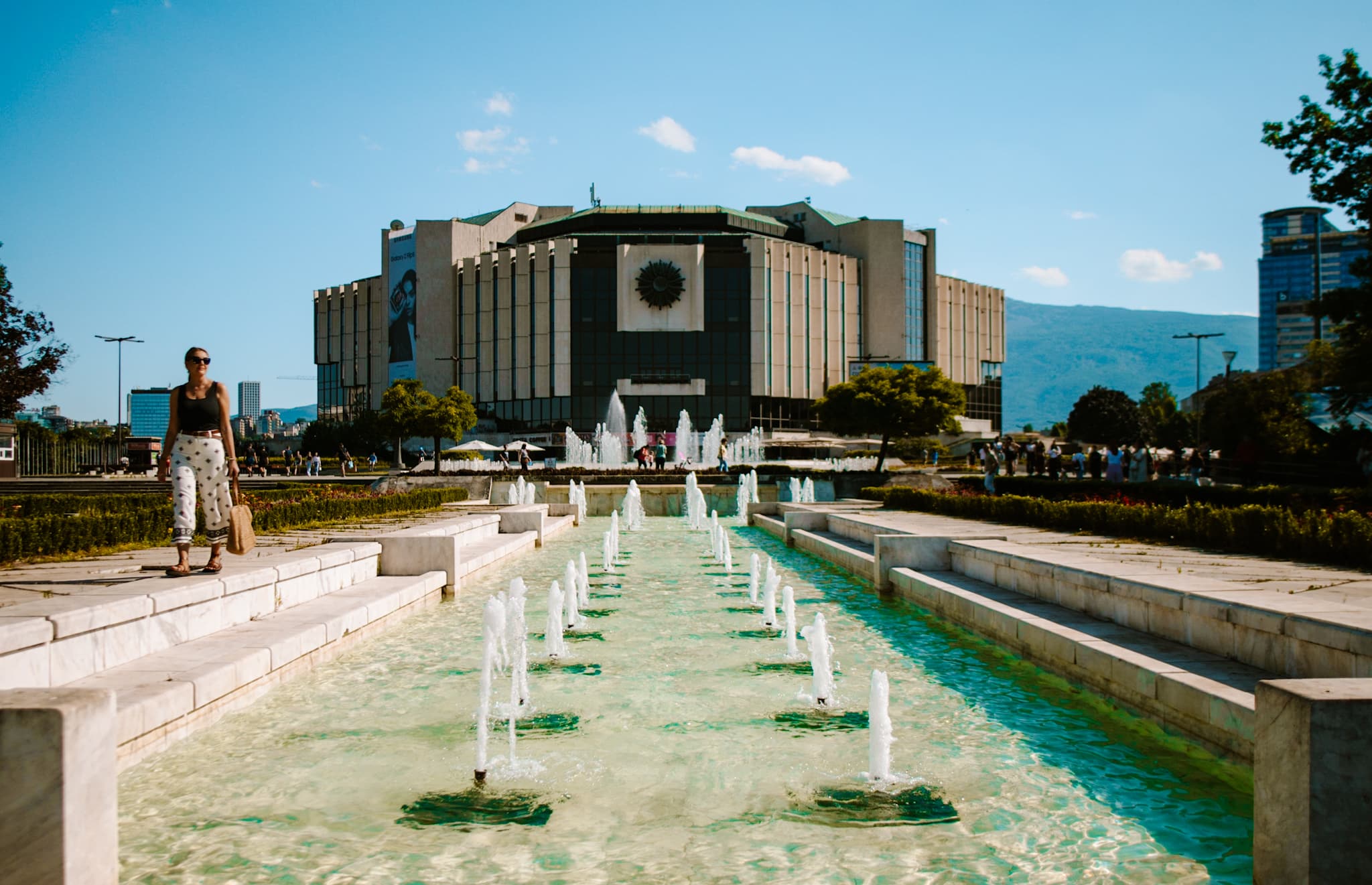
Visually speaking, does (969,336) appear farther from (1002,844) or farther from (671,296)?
(1002,844)

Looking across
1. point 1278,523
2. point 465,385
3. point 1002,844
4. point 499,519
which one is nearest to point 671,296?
point 465,385

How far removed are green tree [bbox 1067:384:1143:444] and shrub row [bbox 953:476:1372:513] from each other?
66173 millimetres

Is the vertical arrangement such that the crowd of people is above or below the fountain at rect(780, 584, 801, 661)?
above

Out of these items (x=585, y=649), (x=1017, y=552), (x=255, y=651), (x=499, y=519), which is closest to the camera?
(x=255, y=651)

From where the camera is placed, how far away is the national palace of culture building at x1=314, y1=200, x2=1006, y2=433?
71.8m

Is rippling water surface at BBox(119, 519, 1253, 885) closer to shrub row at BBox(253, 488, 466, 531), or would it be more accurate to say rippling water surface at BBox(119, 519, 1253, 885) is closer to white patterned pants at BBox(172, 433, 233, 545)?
white patterned pants at BBox(172, 433, 233, 545)

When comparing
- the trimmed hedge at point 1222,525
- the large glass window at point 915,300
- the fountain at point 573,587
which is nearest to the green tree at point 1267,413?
the trimmed hedge at point 1222,525

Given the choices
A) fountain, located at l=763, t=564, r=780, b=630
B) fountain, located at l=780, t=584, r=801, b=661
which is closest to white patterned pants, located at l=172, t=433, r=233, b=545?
fountain, located at l=780, t=584, r=801, b=661

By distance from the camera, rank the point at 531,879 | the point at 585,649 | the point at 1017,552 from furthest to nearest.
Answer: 1. the point at 1017,552
2. the point at 585,649
3. the point at 531,879

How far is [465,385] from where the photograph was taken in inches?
3046

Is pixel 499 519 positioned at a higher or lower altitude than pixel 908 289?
lower

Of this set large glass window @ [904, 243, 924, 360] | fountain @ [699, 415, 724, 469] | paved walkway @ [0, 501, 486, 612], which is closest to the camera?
paved walkway @ [0, 501, 486, 612]

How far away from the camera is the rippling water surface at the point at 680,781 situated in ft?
13.1

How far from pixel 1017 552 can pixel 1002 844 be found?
5.91 m
